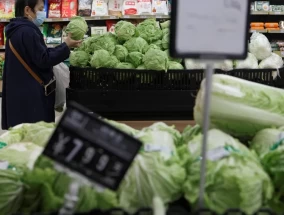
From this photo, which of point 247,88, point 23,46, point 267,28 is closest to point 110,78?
point 23,46

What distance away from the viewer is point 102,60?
2.96 meters

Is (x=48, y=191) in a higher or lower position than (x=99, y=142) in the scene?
lower

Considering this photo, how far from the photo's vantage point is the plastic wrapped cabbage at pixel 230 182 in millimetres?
1082

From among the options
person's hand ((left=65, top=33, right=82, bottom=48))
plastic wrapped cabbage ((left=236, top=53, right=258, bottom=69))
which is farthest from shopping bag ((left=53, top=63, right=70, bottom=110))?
plastic wrapped cabbage ((left=236, top=53, right=258, bottom=69))

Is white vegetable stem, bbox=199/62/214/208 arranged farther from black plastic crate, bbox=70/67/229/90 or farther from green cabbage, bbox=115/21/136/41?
green cabbage, bbox=115/21/136/41

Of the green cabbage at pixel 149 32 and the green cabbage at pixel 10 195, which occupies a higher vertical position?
the green cabbage at pixel 149 32

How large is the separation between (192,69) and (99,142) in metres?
2.05

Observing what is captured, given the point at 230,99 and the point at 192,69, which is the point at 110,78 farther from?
the point at 230,99

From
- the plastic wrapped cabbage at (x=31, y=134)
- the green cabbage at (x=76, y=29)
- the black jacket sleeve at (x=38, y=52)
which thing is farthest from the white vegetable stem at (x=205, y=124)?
the green cabbage at (x=76, y=29)

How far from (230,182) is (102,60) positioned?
200cm

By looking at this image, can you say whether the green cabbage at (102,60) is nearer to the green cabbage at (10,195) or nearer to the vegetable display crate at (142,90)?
the vegetable display crate at (142,90)

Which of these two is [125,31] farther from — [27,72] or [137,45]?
[27,72]

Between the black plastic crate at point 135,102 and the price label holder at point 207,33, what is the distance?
179cm

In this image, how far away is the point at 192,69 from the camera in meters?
2.93
